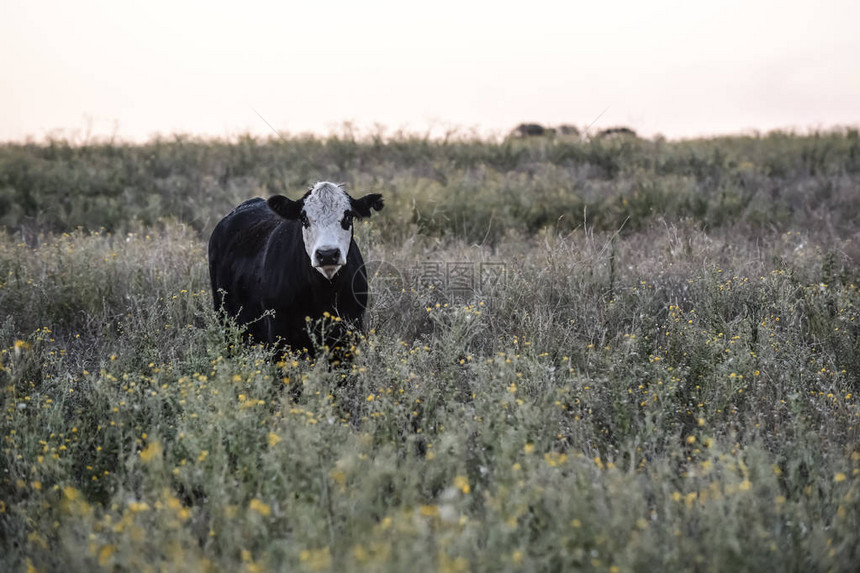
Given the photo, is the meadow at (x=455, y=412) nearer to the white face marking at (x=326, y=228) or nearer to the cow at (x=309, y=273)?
the cow at (x=309, y=273)

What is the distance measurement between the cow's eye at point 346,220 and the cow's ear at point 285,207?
1.33 ft

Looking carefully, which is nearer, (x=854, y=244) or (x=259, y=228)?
(x=259, y=228)

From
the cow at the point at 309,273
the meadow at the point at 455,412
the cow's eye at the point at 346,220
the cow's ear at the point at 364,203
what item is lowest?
the meadow at the point at 455,412

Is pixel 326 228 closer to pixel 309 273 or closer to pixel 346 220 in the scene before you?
pixel 346 220

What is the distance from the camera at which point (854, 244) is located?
8883mm

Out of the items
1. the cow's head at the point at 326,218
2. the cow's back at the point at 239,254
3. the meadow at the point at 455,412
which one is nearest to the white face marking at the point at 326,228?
the cow's head at the point at 326,218

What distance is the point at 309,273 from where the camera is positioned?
5359mm

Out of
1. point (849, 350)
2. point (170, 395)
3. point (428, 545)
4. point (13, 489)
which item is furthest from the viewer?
point (849, 350)

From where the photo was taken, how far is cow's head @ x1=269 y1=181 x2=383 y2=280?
4.81 meters

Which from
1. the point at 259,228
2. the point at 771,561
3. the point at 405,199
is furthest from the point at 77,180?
the point at 771,561

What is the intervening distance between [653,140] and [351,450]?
55.7 feet

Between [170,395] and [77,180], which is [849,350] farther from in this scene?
[77,180]

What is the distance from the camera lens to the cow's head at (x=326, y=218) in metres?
4.81

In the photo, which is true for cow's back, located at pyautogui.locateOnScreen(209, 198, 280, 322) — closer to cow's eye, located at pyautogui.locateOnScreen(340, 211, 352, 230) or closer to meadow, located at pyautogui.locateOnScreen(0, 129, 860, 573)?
meadow, located at pyautogui.locateOnScreen(0, 129, 860, 573)
